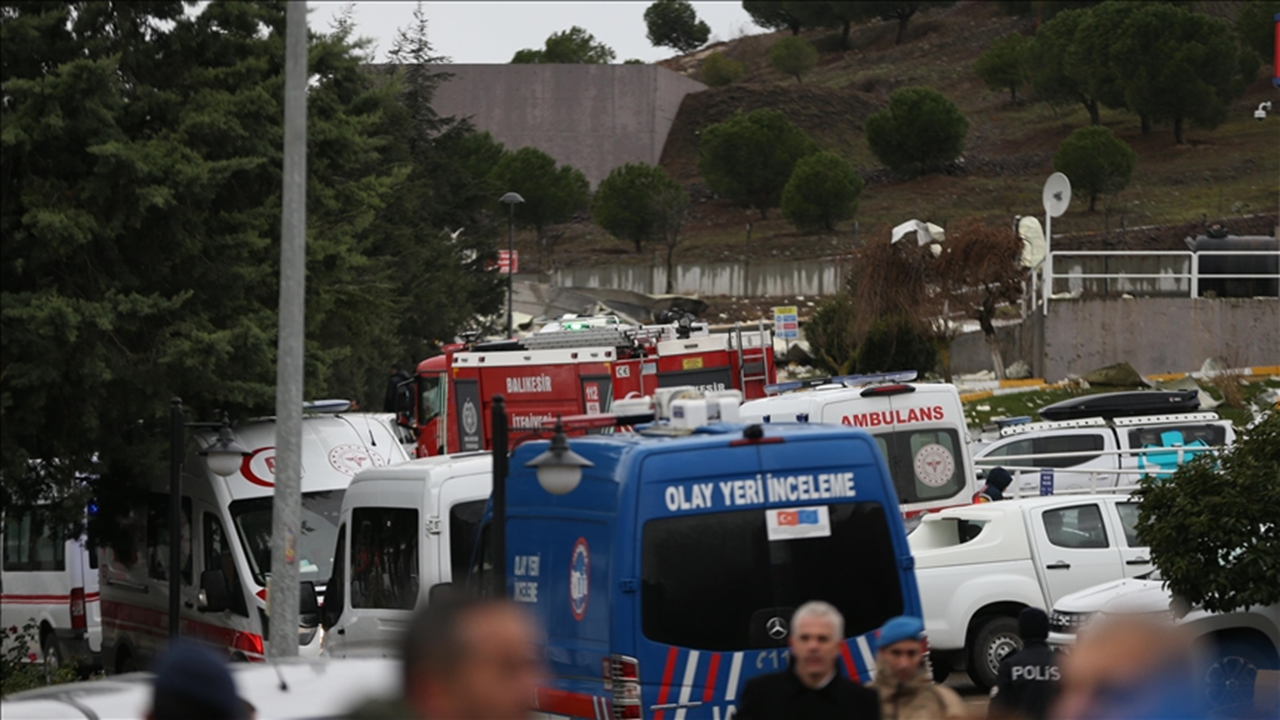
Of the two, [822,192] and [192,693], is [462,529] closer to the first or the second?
[192,693]

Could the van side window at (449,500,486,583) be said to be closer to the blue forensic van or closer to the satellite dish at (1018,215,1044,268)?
the blue forensic van

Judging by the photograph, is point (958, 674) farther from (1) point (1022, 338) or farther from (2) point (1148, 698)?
(1) point (1022, 338)

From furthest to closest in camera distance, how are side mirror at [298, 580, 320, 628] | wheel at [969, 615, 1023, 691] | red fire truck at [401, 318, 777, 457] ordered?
red fire truck at [401, 318, 777, 457] < wheel at [969, 615, 1023, 691] < side mirror at [298, 580, 320, 628]

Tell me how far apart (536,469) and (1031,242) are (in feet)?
107

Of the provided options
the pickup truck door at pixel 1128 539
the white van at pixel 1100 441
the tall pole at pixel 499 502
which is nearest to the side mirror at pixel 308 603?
the tall pole at pixel 499 502

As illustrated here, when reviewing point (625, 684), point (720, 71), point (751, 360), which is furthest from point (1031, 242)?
point (720, 71)

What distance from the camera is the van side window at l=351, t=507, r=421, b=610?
10875 millimetres

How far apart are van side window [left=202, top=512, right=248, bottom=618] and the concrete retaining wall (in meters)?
103

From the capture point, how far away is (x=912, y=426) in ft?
52.6

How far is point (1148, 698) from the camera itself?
416 cm

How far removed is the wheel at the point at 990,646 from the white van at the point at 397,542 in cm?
488

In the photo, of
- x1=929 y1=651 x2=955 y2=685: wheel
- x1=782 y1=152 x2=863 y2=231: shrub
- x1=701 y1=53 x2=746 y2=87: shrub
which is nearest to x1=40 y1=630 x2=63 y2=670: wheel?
x1=929 y1=651 x2=955 y2=685: wheel

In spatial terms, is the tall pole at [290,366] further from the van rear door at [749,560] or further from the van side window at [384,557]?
the van rear door at [749,560]

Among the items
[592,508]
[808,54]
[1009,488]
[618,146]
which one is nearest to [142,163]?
[592,508]
